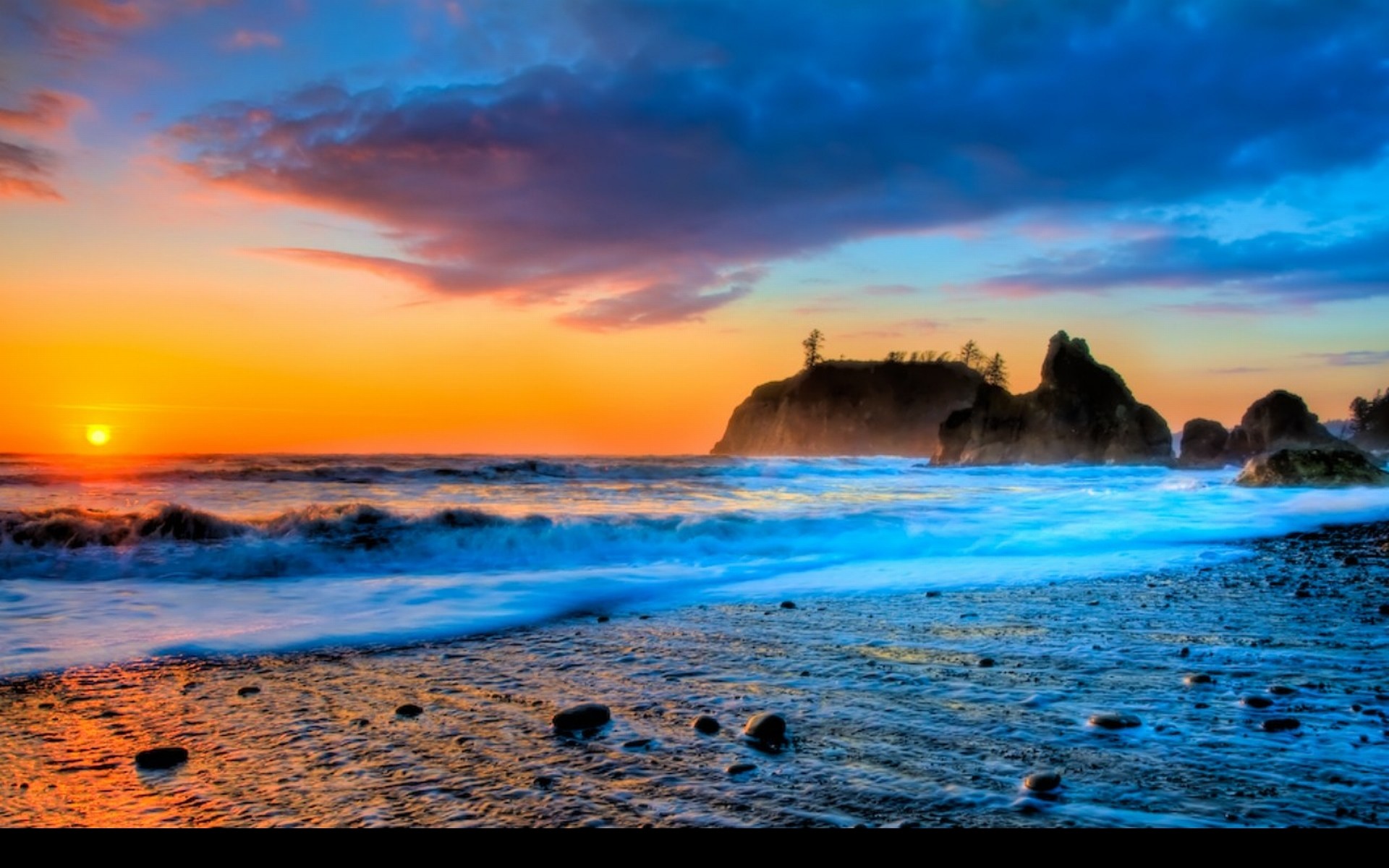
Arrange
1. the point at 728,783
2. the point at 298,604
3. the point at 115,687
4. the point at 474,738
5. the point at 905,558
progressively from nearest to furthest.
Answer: the point at 728,783, the point at 474,738, the point at 115,687, the point at 298,604, the point at 905,558

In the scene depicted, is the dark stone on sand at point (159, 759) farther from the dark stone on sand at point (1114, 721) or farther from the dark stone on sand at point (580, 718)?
the dark stone on sand at point (1114, 721)

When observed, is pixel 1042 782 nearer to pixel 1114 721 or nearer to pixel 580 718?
pixel 1114 721

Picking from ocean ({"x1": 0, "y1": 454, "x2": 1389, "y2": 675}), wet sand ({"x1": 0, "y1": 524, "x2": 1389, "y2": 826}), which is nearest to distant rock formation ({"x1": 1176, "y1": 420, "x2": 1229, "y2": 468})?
ocean ({"x1": 0, "y1": 454, "x2": 1389, "y2": 675})

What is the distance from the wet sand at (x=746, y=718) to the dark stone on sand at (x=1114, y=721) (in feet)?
0.35

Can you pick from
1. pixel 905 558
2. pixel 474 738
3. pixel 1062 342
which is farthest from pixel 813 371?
pixel 474 738

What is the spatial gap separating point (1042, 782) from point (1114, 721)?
3.09 ft

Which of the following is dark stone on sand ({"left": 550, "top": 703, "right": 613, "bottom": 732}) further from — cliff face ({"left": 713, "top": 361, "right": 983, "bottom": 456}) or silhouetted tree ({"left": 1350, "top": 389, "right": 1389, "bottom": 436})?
cliff face ({"left": 713, "top": 361, "right": 983, "bottom": 456})

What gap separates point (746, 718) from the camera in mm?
3541

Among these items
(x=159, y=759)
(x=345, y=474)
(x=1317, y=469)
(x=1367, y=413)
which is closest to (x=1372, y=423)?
(x=1367, y=413)

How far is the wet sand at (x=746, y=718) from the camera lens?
8.39ft

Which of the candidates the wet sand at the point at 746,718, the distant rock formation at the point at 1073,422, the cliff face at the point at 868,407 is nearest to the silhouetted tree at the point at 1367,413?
the distant rock formation at the point at 1073,422

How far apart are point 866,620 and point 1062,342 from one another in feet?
208

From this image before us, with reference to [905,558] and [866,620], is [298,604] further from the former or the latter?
[905,558]

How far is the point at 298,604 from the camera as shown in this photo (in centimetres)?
743
